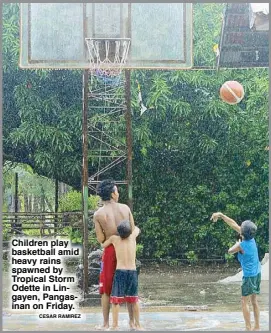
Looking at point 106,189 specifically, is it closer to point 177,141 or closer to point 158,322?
point 158,322

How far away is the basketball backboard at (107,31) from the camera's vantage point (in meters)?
10.4

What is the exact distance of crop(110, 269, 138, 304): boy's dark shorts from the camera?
6.98 metres

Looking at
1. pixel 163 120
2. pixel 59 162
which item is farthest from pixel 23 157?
pixel 163 120

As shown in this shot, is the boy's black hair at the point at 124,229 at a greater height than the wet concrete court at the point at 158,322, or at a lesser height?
greater

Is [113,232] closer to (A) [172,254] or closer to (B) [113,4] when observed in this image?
(B) [113,4]

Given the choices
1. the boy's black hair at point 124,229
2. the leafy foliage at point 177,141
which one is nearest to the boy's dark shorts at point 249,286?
the boy's black hair at point 124,229

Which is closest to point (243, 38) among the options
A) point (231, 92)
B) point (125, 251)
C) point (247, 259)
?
point (231, 92)

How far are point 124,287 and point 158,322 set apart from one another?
131cm

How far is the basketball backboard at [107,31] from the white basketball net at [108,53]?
0.08 meters

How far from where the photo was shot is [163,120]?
15.9 meters

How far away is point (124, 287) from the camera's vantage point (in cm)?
700

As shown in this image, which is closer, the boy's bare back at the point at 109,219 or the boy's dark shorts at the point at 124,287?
the boy's dark shorts at the point at 124,287

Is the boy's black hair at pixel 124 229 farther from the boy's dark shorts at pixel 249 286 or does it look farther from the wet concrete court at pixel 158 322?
the boy's dark shorts at pixel 249 286

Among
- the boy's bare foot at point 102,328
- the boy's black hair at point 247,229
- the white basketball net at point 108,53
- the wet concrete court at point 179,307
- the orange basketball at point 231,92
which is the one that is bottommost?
the wet concrete court at point 179,307
